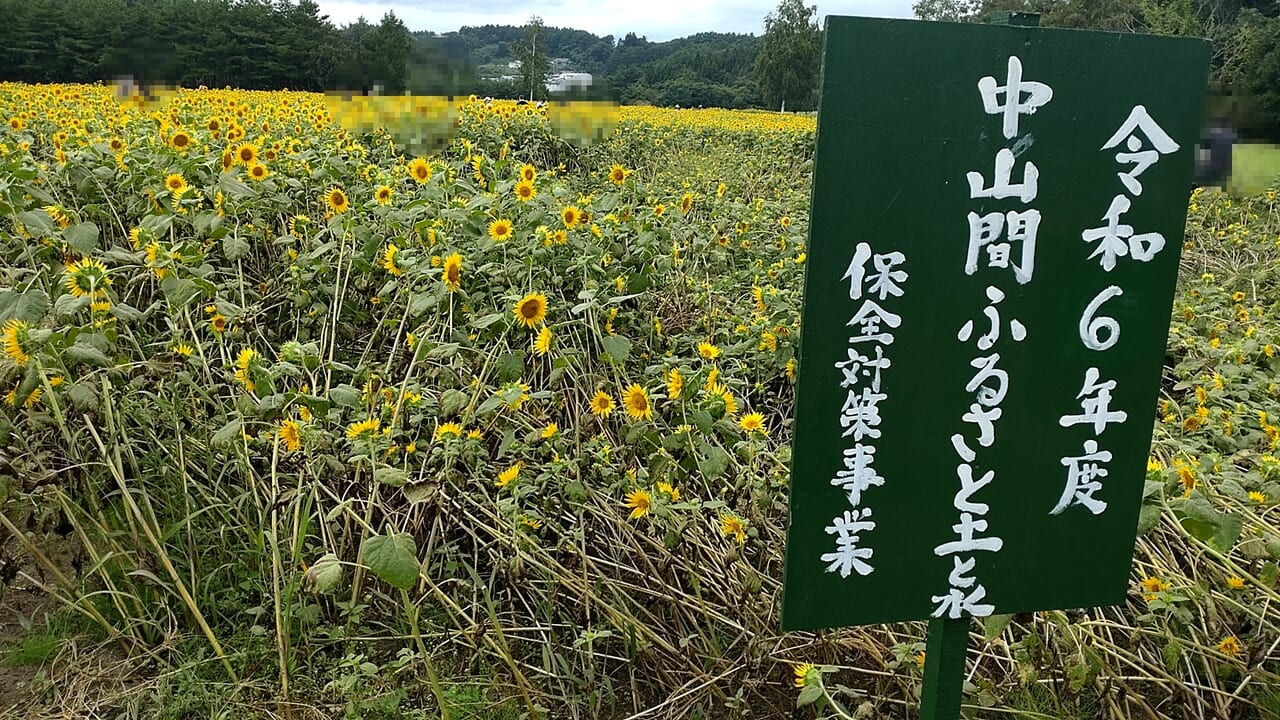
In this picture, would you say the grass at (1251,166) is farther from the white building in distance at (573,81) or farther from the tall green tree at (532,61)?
the tall green tree at (532,61)

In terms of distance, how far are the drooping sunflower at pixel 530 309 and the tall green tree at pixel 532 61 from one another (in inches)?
168

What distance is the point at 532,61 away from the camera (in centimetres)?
660

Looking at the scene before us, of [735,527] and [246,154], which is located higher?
[246,154]

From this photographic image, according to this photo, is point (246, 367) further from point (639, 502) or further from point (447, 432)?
point (639, 502)

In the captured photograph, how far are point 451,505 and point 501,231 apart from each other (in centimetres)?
70

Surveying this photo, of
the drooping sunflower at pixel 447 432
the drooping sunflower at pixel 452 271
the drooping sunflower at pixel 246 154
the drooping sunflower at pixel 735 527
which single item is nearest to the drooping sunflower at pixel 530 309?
the drooping sunflower at pixel 452 271

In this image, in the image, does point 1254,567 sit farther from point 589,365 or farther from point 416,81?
point 416,81

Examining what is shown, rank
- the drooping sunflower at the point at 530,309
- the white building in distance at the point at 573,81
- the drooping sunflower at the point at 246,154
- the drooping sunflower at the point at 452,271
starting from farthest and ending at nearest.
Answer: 1. the white building in distance at the point at 573,81
2. the drooping sunflower at the point at 246,154
3. the drooping sunflower at the point at 452,271
4. the drooping sunflower at the point at 530,309

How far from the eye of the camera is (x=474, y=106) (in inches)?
221

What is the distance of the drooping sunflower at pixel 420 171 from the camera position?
265 cm

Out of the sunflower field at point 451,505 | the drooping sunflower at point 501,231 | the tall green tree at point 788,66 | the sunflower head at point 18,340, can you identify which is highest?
the tall green tree at point 788,66

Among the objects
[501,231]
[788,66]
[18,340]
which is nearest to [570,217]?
[501,231]

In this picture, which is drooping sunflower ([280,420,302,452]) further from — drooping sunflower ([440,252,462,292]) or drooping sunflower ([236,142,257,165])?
drooping sunflower ([236,142,257,165])

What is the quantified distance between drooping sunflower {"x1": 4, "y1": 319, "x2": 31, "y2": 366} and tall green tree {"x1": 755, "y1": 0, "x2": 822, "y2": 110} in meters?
21.5
